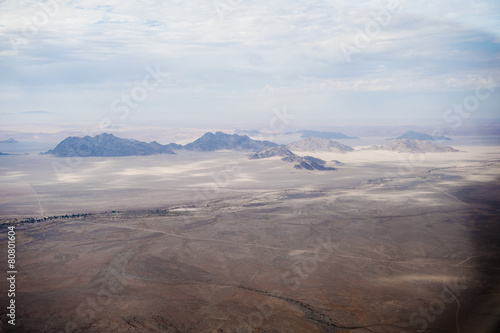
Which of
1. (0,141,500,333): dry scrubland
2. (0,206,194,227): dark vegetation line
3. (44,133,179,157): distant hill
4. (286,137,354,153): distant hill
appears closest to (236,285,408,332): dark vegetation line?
(0,141,500,333): dry scrubland

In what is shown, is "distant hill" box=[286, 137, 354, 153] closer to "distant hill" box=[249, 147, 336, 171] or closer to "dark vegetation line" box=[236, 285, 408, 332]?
"distant hill" box=[249, 147, 336, 171]

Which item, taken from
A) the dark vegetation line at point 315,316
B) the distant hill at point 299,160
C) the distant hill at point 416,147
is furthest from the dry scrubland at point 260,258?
the distant hill at point 416,147

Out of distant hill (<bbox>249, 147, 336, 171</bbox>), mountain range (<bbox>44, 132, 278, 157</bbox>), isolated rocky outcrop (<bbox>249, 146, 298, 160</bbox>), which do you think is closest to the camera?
distant hill (<bbox>249, 147, 336, 171</bbox>)

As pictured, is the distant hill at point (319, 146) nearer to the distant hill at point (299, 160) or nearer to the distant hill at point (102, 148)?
the distant hill at point (299, 160)

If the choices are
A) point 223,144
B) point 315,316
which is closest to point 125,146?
point 223,144

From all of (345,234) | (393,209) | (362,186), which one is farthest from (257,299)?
(362,186)

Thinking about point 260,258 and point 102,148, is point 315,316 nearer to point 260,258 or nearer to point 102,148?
point 260,258

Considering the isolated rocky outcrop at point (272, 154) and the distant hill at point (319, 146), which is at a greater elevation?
the distant hill at point (319, 146)

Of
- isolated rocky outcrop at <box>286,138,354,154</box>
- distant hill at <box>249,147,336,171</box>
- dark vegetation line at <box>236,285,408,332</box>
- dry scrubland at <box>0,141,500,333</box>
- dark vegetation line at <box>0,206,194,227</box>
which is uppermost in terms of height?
isolated rocky outcrop at <box>286,138,354,154</box>
